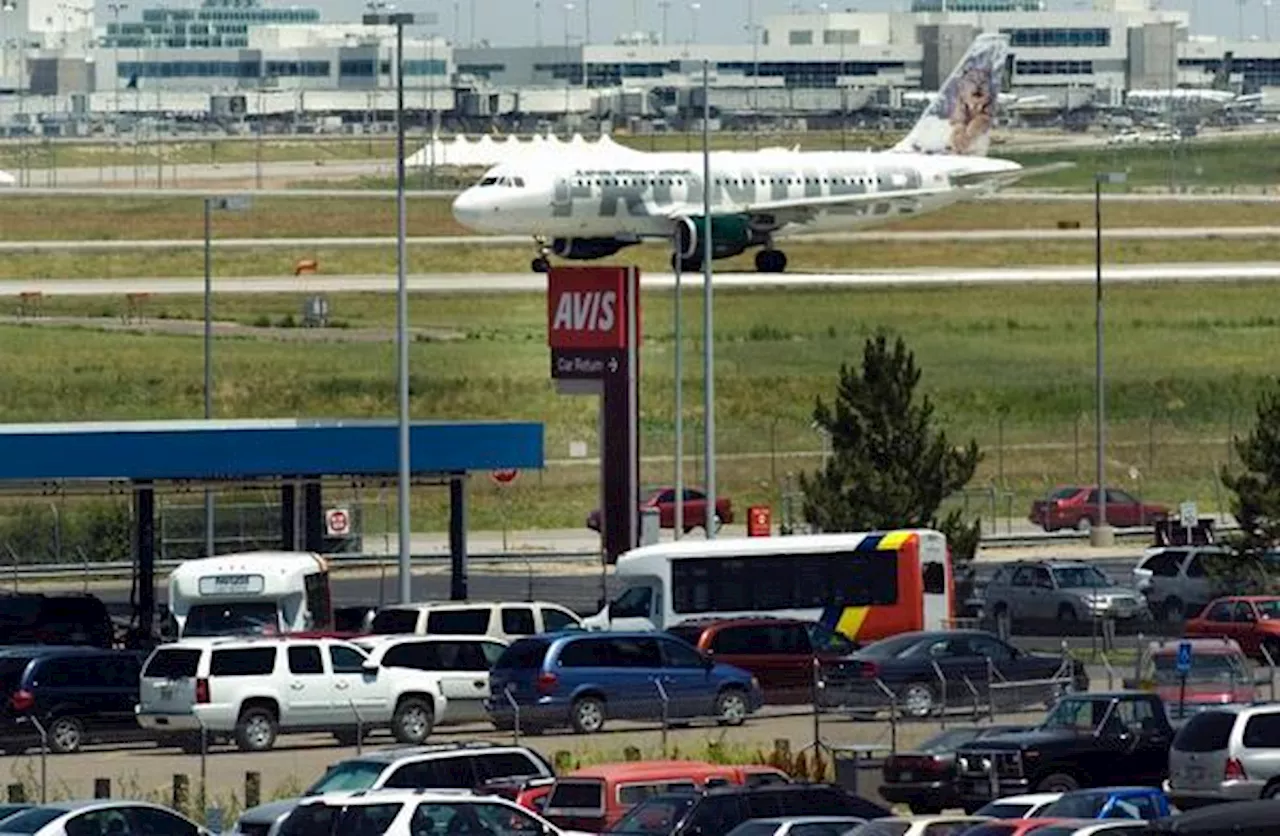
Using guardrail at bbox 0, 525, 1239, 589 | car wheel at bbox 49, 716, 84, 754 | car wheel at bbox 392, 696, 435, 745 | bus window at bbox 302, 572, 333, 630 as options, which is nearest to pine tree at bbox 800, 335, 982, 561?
bus window at bbox 302, 572, 333, 630

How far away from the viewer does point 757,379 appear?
90000 millimetres

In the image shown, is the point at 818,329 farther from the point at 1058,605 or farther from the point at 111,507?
the point at 1058,605

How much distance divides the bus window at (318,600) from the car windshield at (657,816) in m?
20.0

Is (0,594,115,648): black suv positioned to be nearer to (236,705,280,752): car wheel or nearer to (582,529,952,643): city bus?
(582,529,952,643): city bus

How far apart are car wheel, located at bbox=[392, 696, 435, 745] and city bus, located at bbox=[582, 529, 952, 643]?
7521 millimetres

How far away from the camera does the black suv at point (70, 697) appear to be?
136 feet

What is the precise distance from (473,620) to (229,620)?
387cm

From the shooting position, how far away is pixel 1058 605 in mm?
55312

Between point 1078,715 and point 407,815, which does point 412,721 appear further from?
point 407,815

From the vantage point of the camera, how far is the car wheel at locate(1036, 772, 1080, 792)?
33781 mm

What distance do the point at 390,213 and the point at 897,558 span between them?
102003mm

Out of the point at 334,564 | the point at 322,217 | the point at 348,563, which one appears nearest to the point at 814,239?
the point at 322,217

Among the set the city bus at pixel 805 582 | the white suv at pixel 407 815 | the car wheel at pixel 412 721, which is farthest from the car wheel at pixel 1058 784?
the city bus at pixel 805 582

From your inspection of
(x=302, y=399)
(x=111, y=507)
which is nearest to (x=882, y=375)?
(x=111, y=507)
